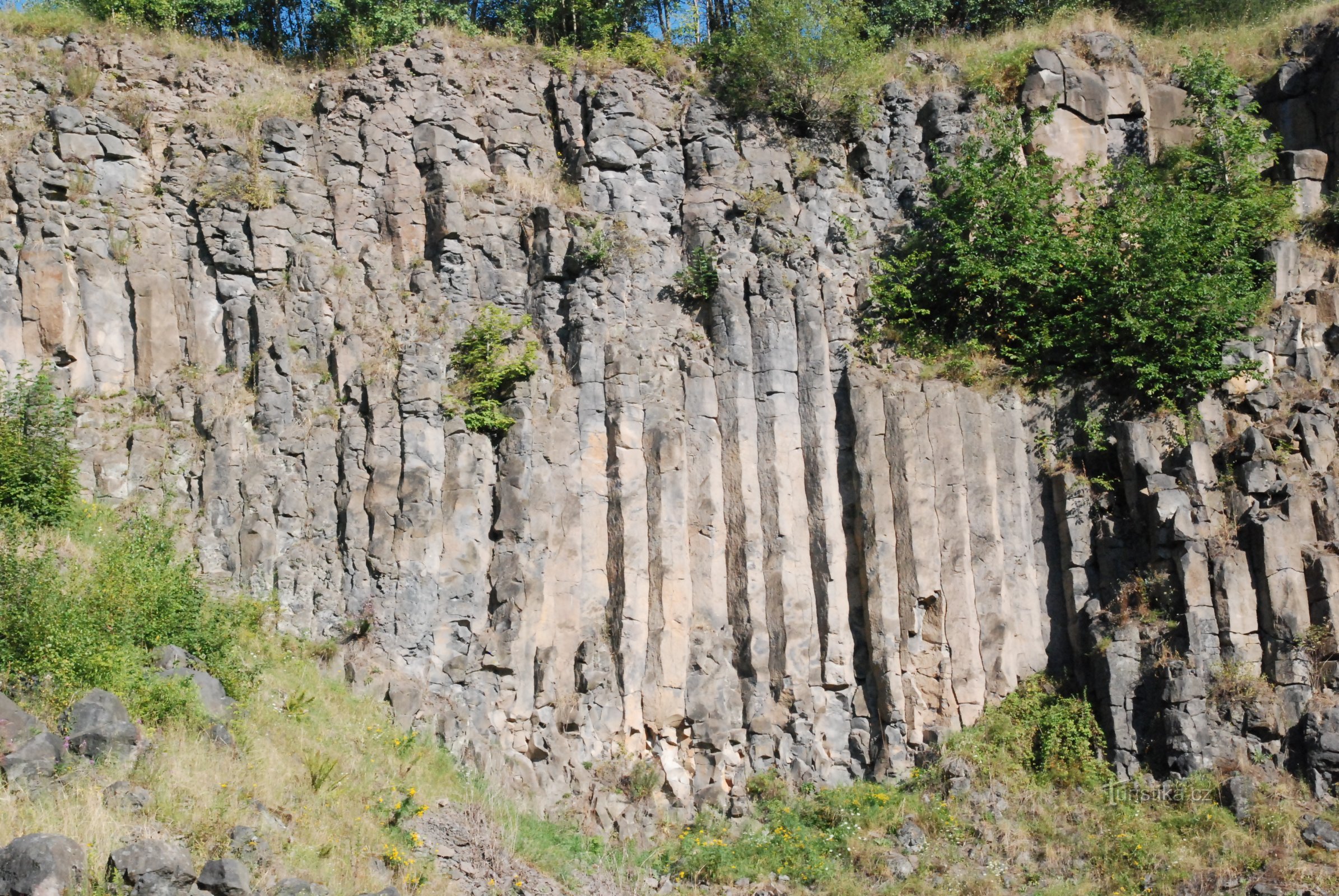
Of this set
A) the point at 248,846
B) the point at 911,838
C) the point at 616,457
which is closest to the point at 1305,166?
the point at 616,457

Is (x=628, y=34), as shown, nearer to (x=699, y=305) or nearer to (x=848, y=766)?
(x=699, y=305)

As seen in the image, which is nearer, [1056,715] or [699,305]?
[1056,715]

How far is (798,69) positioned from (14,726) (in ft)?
44.0

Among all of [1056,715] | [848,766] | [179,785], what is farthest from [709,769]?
[179,785]

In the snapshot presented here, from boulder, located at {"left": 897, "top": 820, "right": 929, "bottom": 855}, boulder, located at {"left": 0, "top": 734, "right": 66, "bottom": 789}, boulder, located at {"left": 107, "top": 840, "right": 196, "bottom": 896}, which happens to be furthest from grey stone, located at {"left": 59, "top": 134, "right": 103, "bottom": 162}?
boulder, located at {"left": 897, "top": 820, "right": 929, "bottom": 855}

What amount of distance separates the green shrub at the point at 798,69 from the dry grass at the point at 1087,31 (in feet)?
3.06

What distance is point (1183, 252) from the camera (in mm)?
16719

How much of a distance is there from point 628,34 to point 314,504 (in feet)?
29.3

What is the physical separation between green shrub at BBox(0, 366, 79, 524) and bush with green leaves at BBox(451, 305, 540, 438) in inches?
177

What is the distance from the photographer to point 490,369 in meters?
16.5

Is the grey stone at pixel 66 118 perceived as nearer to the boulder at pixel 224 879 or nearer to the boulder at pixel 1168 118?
the boulder at pixel 224 879

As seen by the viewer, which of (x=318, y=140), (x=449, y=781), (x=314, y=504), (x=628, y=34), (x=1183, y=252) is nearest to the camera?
(x=449, y=781)

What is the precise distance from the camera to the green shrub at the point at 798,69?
1895 centimetres

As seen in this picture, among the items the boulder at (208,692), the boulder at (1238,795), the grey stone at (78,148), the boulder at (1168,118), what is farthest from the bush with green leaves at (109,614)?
the boulder at (1168,118)
